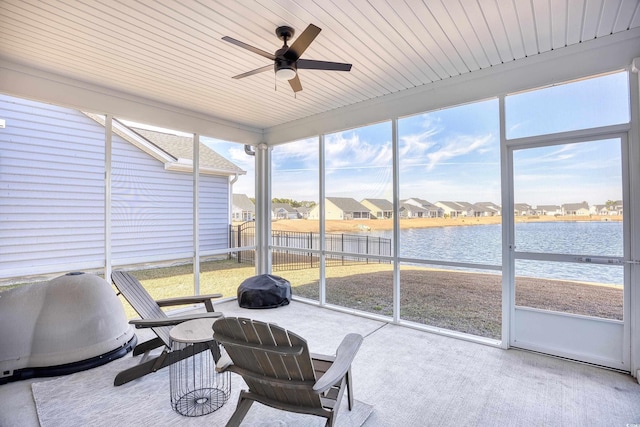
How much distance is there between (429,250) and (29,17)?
4648 mm

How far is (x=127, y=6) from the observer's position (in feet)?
7.86

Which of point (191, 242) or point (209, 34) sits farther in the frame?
point (191, 242)

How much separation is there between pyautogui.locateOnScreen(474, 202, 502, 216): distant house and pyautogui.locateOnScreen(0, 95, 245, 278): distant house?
4201 millimetres

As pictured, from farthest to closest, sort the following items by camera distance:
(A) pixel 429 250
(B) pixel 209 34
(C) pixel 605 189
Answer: (A) pixel 429 250 < (C) pixel 605 189 < (B) pixel 209 34

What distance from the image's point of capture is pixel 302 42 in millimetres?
2367

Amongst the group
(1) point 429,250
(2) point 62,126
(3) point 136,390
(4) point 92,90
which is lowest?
(3) point 136,390

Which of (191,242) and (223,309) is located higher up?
(191,242)

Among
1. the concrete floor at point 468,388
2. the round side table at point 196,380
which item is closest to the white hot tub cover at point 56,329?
the concrete floor at point 468,388

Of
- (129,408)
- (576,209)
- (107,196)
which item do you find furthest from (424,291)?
(107,196)

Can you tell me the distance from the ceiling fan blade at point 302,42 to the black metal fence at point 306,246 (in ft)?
9.31

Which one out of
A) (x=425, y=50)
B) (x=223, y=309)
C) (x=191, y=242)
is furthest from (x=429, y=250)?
(x=191, y=242)

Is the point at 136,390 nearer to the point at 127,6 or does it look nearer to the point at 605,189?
the point at 127,6

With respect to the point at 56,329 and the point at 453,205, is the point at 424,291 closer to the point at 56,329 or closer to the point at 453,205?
the point at 453,205

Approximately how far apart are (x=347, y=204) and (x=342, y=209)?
0.12 metres
